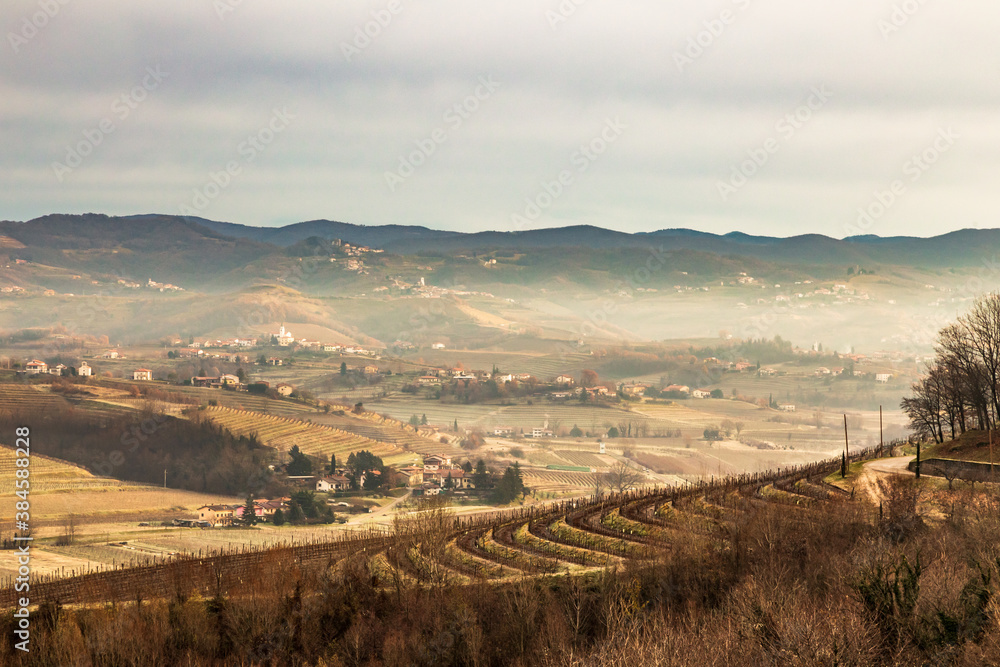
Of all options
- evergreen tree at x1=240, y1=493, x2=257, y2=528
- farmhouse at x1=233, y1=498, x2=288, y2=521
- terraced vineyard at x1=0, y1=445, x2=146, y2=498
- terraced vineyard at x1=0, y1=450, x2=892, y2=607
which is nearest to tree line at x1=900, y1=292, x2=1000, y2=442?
terraced vineyard at x1=0, y1=450, x2=892, y2=607

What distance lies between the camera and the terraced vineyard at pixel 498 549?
5966 centimetres

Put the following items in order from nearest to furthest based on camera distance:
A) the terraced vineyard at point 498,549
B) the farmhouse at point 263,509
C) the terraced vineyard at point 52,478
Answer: the terraced vineyard at point 498,549
the terraced vineyard at point 52,478
the farmhouse at point 263,509

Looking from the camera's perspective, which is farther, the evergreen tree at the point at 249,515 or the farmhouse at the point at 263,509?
the farmhouse at the point at 263,509

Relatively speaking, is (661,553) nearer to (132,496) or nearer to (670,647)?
(670,647)

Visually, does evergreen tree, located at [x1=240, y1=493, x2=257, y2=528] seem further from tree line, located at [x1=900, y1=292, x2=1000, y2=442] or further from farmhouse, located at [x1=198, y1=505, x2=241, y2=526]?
tree line, located at [x1=900, y1=292, x2=1000, y2=442]

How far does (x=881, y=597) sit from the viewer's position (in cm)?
3672

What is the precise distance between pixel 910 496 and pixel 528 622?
32.3 m

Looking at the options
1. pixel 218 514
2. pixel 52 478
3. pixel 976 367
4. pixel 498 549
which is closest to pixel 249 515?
pixel 218 514

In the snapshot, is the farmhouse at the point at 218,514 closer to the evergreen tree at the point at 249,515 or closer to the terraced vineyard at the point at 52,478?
the evergreen tree at the point at 249,515

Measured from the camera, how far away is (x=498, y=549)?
68.2 meters

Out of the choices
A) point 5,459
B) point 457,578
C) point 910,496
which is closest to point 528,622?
point 457,578

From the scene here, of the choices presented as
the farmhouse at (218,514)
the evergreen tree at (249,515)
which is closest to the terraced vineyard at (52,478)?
the farmhouse at (218,514)

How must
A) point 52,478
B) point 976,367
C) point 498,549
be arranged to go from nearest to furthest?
point 498,549
point 976,367
point 52,478

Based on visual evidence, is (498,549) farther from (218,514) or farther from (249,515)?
(218,514)
